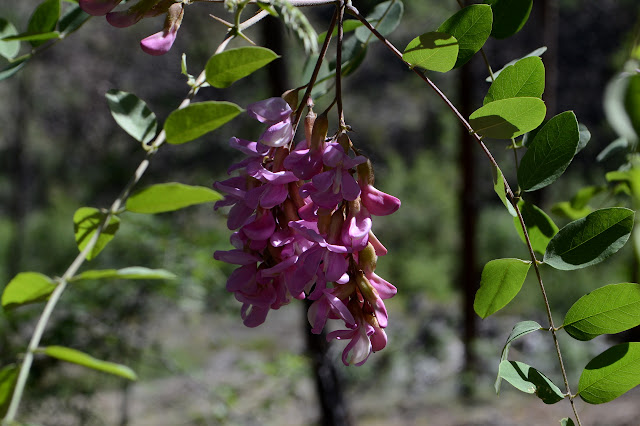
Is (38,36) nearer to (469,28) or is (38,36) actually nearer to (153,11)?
(153,11)

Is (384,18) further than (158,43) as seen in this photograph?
Yes

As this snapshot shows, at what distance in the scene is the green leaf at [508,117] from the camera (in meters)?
0.32

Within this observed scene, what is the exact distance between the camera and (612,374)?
0.32 metres

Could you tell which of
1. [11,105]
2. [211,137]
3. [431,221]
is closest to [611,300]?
[211,137]

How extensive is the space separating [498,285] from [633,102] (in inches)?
8.6

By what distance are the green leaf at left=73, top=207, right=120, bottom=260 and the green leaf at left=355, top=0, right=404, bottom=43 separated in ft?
0.79

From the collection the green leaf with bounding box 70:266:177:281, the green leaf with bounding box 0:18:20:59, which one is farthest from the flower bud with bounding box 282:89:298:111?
the green leaf with bounding box 0:18:20:59

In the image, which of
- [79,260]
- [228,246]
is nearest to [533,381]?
[79,260]

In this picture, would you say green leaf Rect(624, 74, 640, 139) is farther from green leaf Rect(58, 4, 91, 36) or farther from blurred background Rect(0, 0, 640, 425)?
green leaf Rect(58, 4, 91, 36)

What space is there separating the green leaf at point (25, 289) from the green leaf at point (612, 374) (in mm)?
300

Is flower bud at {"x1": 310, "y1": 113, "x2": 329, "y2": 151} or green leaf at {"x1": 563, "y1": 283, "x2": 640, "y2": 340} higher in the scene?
flower bud at {"x1": 310, "y1": 113, "x2": 329, "y2": 151}

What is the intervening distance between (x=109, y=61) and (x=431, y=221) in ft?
10.4

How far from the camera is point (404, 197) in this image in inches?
223

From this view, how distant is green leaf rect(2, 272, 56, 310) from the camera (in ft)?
1.10
